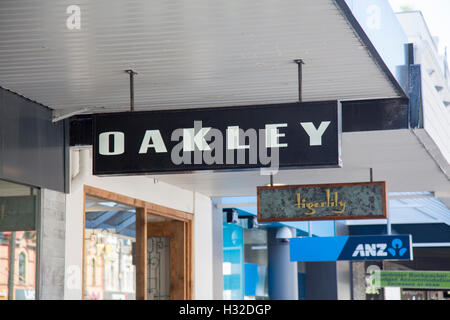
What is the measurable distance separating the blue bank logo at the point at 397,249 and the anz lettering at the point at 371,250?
0.14 metres

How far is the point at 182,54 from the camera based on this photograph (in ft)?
17.2

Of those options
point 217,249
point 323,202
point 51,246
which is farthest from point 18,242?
point 217,249

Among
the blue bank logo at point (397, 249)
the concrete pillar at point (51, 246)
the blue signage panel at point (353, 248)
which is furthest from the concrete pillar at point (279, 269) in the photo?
the concrete pillar at point (51, 246)

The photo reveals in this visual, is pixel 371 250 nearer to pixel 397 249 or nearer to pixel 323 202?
pixel 397 249

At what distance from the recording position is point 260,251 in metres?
17.7

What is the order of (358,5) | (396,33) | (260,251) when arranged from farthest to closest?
1. (260,251)
2. (396,33)
3. (358,5)

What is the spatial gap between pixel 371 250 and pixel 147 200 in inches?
212

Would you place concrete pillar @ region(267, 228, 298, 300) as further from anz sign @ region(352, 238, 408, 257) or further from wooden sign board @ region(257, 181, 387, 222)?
wooden sign board @ region(257, 181, 387, 222)

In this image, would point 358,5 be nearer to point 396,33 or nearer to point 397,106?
point 396,33

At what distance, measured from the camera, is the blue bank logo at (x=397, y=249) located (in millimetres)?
12961

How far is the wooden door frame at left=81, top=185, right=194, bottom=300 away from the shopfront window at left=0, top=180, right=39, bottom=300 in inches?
37.9

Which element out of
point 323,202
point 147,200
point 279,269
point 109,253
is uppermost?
point 147,200

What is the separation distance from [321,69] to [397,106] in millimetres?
1269
